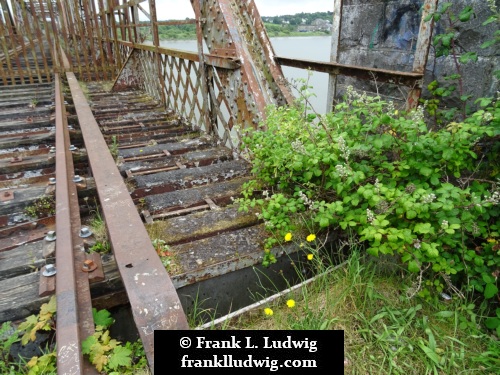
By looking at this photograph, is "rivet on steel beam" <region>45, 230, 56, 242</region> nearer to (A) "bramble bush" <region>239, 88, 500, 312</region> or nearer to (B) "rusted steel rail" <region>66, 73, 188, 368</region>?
(B) "rusted steel rail" <region>66, 73, 188, 368</region>

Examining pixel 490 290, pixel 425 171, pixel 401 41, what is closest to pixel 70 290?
pixel 425 171

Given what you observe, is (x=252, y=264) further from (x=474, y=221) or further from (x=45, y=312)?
(x=474, y=221)

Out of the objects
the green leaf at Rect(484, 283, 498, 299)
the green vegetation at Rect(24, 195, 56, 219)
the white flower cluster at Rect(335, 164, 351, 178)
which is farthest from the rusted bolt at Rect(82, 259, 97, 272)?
the green leaf at Rect(484, 283, 498, 299)

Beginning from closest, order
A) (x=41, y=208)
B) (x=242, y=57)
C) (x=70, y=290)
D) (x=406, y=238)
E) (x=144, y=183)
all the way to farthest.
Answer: (x=70, y=290) → (x=406, y=238) → (x=41, y=208) → (x=144, y=183) → (x=242, y=57)

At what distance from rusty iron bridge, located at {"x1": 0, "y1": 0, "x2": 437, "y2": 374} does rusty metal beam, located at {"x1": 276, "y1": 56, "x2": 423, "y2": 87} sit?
0.01 meters

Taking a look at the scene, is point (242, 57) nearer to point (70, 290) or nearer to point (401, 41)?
point (401, 41)

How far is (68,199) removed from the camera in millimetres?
2336

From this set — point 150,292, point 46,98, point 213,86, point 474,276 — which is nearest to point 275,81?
point 213,86

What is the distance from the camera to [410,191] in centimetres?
212

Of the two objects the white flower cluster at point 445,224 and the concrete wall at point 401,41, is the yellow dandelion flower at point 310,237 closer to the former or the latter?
the white flower cluster at point 445,224

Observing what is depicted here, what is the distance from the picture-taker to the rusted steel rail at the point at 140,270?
1234mm

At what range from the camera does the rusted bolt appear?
5.85 feet

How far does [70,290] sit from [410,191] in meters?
2.01

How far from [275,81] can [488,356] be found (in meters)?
3.19
